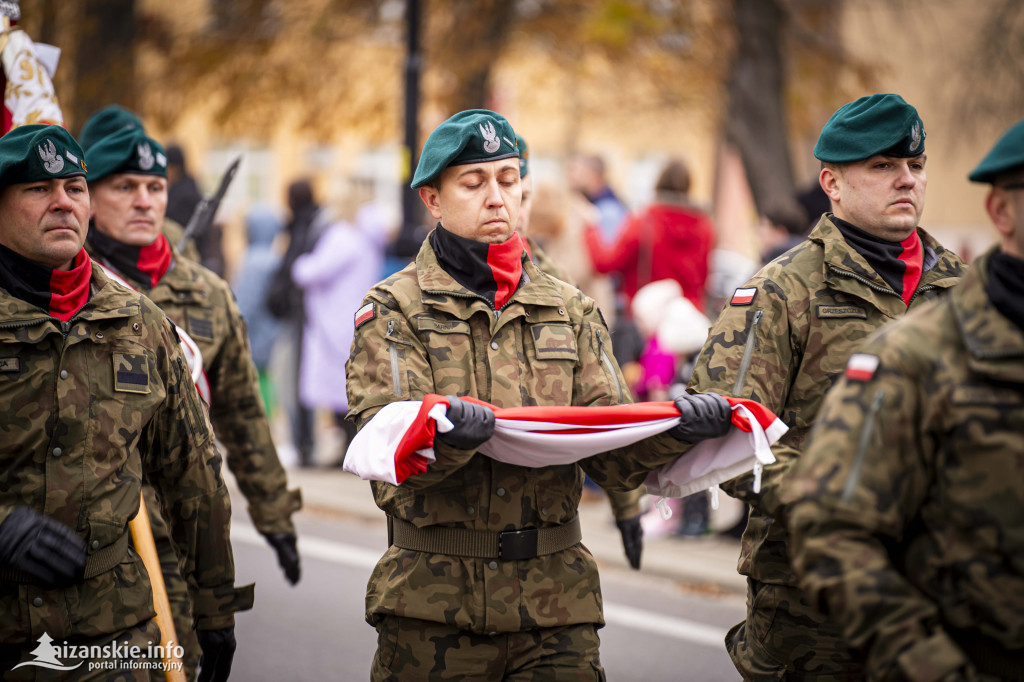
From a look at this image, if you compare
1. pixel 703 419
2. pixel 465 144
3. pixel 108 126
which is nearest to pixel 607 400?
pixel 703 419

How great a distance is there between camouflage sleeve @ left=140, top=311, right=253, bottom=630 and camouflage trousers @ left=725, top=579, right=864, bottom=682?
5.92ft

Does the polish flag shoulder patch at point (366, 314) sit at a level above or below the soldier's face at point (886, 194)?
below

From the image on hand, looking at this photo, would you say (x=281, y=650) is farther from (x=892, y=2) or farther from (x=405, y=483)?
(x=892, y=2)

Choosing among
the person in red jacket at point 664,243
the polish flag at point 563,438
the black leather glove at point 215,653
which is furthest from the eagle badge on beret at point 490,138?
the person in red jacket at point 664,243

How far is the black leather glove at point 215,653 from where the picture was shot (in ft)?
14.6

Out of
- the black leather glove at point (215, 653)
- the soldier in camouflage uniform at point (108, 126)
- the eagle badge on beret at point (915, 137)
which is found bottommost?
the black leather glove at point (215, 653)

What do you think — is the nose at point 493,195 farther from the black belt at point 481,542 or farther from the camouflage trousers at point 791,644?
the camouflage trousers at point 791,644

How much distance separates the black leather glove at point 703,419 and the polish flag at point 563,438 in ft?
0.08

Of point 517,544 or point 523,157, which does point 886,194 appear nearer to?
point 517,544

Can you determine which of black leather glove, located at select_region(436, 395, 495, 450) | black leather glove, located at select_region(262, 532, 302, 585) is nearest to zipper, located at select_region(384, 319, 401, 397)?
black leather glove, located at select_region(436, 395, 495, 450)

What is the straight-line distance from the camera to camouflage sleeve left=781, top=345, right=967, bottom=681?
2.51 meters

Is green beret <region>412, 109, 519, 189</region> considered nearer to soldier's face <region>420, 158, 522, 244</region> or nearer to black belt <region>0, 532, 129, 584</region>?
soldier's face <region>420, 158, 522, 244</region>

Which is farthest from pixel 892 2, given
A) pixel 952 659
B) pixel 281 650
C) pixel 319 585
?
pixel 952 659

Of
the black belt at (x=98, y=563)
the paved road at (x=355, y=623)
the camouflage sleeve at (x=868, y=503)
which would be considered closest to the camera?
the camouflage sleeve at (x=868, y=503)
